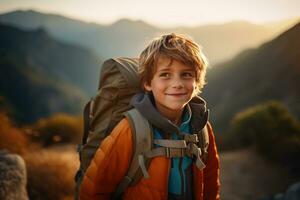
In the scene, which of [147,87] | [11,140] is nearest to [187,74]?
[147,87]

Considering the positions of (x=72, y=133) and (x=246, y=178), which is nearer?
(x=246, y=178)

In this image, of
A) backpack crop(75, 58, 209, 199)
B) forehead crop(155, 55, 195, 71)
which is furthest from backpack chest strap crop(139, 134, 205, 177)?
forehead crop(155, 55, 195, 71)

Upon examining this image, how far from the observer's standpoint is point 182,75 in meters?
2.18

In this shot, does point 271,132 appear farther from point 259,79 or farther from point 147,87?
point 259,79

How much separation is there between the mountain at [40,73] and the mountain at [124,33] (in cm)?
251

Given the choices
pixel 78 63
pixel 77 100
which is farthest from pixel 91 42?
pixel 77 100

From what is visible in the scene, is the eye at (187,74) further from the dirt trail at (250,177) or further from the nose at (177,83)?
the dirt trail at (250,177)

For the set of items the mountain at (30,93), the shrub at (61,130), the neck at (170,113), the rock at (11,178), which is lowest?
the mountain at (30,93)

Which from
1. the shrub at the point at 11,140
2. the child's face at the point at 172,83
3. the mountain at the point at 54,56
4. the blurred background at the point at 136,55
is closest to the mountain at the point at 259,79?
the blurred background at the point at 136,55

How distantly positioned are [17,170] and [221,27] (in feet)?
121

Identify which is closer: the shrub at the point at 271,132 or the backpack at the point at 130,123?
the backpack at the point at 130,123

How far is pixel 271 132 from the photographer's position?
9.73 metres

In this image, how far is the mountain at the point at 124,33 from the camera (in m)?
29.8

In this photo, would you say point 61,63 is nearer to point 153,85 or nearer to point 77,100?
point 77,100
